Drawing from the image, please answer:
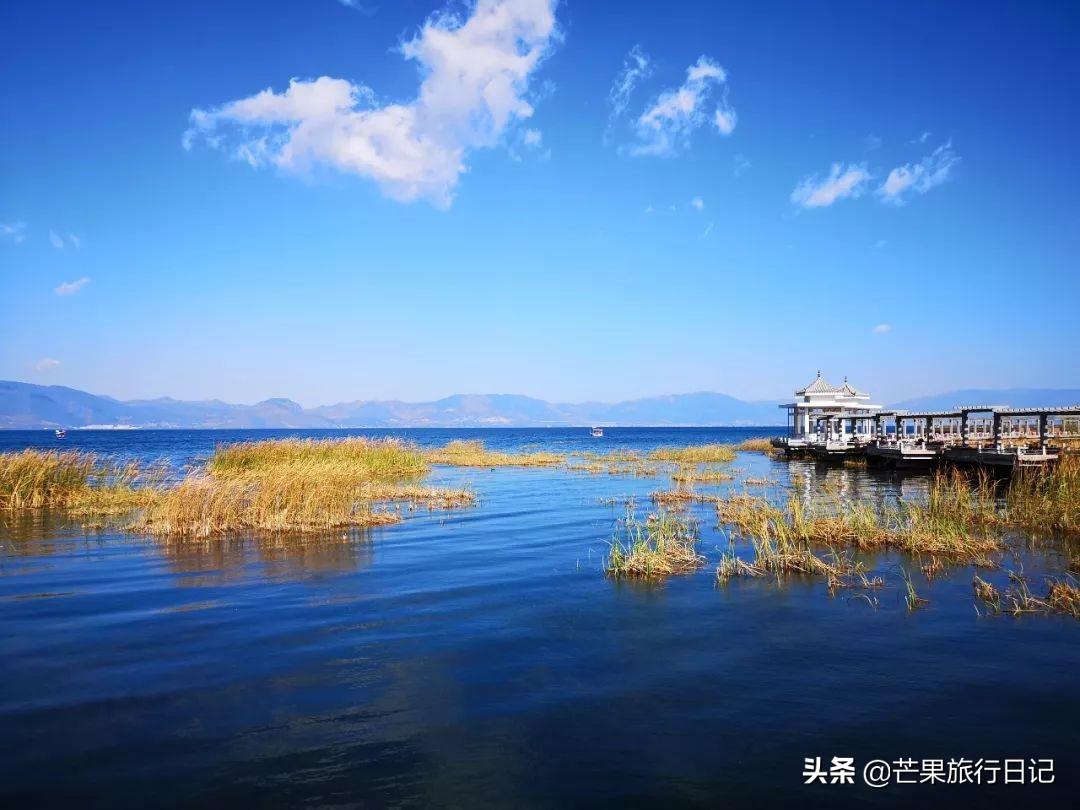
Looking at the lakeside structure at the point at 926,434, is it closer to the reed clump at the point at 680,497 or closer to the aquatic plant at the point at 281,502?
the reed clump at the point at 680,497

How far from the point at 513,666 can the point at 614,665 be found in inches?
51.4

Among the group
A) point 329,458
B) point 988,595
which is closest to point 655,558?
point 988,595

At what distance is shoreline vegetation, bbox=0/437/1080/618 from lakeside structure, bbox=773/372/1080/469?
250 centimetres

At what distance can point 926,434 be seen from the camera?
140 ft

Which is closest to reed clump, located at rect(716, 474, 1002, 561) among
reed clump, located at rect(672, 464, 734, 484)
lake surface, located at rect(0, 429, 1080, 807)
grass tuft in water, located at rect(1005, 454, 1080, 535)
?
grass tuft in water, located at rect(1005, 454, 1080, 535)

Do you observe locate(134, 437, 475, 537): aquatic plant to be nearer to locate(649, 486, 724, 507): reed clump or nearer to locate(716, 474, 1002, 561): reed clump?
locate(649, 486, 724, 507): reed clump

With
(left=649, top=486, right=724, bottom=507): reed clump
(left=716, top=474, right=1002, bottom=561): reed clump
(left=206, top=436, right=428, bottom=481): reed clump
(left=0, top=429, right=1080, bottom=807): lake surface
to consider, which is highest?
(left=206, top=436, right=428, bottom=481): reed clump

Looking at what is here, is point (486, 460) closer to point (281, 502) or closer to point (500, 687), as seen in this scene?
point (281, 502)

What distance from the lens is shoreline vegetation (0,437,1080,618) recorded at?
1341cm

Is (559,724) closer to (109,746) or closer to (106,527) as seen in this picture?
(109,746)

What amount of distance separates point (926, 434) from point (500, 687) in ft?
141

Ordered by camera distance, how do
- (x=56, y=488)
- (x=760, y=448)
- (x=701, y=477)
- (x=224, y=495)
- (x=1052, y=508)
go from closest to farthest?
(x=1052, y=508) → (x=224, y=495) → (x=56, y=488) → (x=701, y=477) → (x=760, y=448)

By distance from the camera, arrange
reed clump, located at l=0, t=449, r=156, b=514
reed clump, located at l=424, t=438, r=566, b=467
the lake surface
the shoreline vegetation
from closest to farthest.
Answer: the lake surface < the shoreline vegetation < reed clump, located at l=0, t=449, r=156, b=514 < reed clump, located at l=424, t=438, r=566, b=467

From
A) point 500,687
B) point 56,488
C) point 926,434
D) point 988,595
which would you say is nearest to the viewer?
point 500,687
